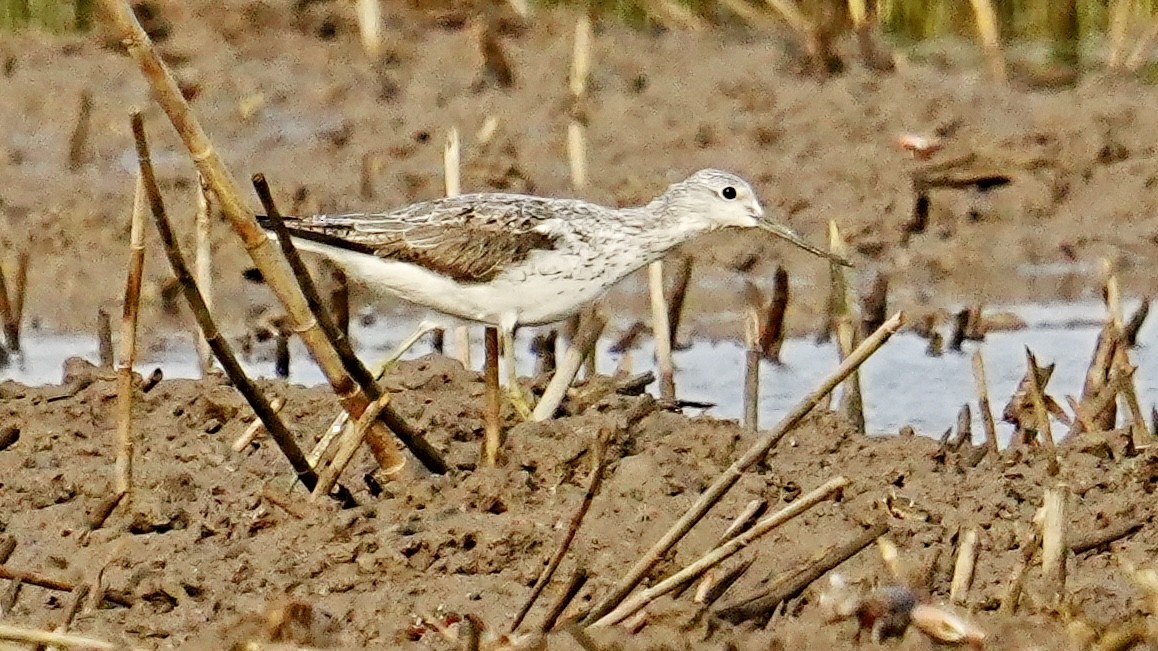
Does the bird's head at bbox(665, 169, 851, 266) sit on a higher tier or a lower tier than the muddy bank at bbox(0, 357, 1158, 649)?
higher

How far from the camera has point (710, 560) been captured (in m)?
4.42

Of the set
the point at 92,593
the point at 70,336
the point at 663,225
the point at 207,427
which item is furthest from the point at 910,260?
the point at 92,593

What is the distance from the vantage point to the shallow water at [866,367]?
8.54 m

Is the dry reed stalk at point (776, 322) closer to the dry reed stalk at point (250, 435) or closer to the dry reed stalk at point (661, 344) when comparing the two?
the dry reed stalk at point (661, 344)

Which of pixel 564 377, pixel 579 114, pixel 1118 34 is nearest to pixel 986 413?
pixel 564 377

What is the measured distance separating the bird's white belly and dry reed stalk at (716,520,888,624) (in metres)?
2.95

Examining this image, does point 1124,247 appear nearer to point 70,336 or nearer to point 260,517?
point 70,336

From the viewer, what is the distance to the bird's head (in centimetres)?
819

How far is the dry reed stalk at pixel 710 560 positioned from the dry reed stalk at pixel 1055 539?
19.7 inches

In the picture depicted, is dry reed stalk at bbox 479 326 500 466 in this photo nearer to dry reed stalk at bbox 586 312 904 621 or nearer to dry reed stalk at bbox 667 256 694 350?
dry reed stalk at bbox 586 312 904 621

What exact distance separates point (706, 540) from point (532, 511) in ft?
1.52

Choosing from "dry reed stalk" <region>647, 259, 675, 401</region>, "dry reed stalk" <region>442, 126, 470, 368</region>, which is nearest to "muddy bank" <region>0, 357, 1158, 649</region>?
"dry reed stalk" <region>647, 259, 675, 401</region>

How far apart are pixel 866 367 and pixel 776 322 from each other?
25.3 inches

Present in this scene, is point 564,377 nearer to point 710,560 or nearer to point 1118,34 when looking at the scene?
point 710,560
